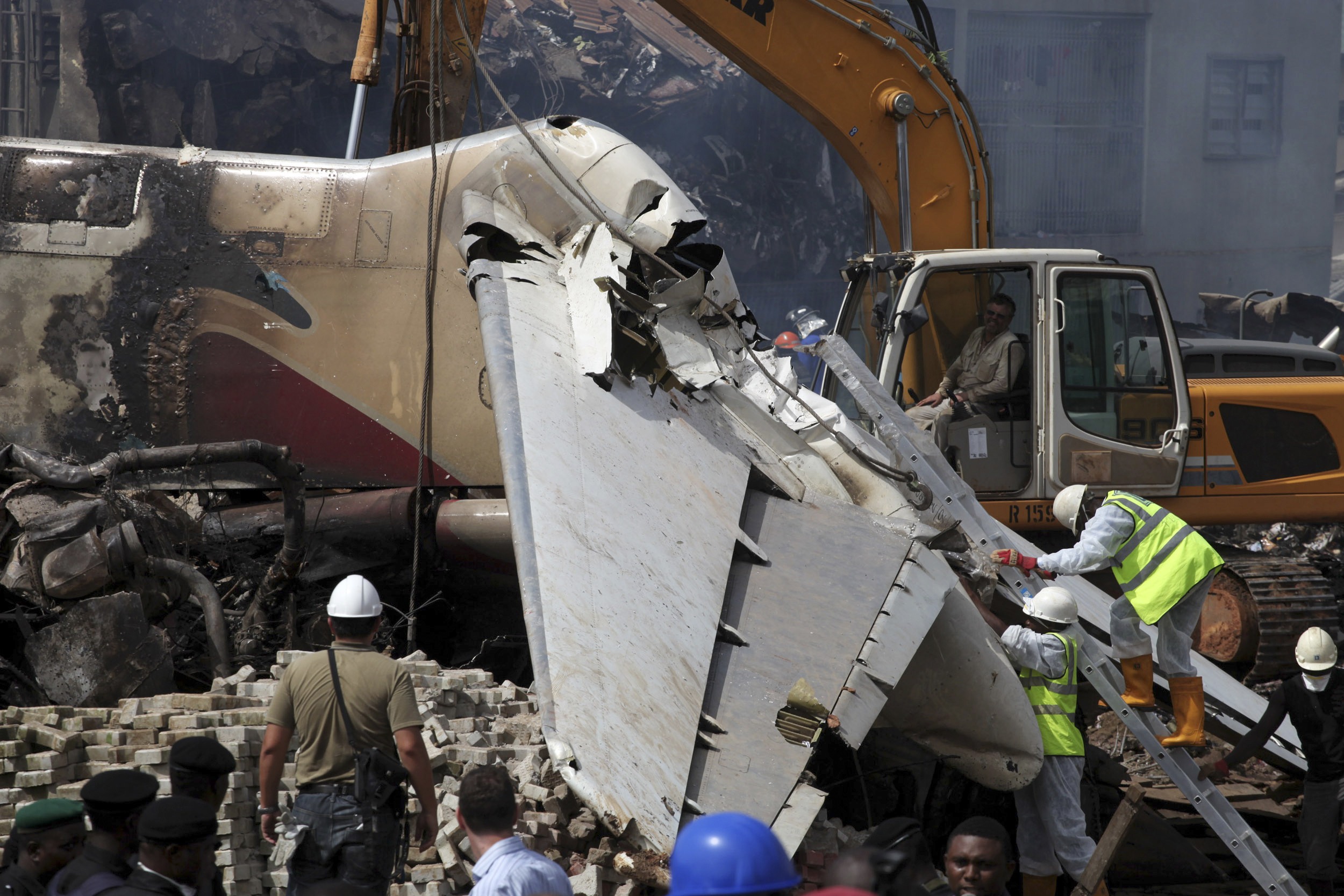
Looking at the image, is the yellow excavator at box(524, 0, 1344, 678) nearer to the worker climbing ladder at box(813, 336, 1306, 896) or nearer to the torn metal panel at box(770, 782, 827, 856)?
the worker climbing ladder at box(813, 336, 1306, 896)

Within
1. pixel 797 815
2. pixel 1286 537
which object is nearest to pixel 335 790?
pixel 797 815

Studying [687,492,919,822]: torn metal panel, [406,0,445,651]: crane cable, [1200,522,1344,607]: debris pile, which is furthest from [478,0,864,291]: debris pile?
[687,492,919,822]: torn metal panel

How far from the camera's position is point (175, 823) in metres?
2.89

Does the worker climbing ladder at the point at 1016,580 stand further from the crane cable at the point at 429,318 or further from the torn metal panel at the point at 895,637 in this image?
the crane cable at the point at 429,318

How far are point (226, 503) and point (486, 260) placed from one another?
7.62ft

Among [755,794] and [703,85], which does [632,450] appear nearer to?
[755,794]

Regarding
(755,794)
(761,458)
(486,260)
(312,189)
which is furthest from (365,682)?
(312,189)

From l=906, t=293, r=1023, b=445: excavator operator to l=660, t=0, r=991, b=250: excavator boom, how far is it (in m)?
1.22

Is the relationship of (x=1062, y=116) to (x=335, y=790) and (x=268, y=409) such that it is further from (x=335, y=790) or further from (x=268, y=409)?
(x=335, y=790)

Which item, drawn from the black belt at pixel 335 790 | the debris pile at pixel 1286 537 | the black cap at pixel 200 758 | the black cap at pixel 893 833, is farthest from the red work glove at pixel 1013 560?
the debris pile at pixel 1286 537

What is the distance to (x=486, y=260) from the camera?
5.72 m

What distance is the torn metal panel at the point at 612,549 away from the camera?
3297 mm

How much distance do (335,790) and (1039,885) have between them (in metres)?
3.31

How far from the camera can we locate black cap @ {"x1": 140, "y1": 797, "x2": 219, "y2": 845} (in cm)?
288
